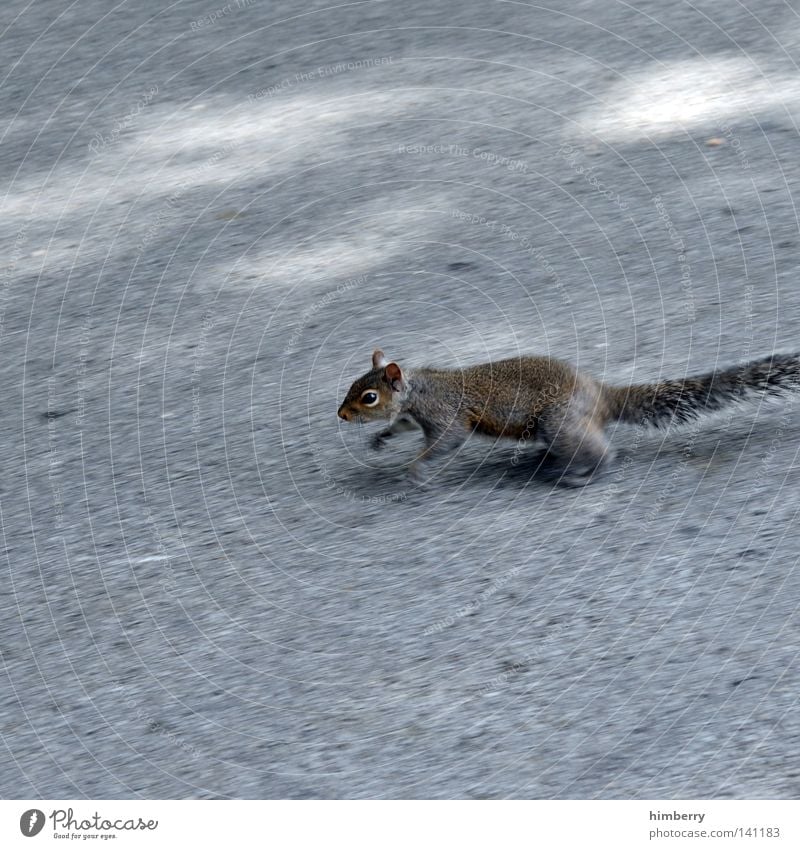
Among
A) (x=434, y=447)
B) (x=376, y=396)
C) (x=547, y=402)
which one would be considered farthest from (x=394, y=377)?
(x=547, y=402)

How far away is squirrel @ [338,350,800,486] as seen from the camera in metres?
3.53

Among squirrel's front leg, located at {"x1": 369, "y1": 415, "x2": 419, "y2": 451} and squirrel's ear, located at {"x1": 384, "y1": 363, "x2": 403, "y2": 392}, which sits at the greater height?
squirrel's ear, located at {"x1": 384, "y1": 363, "x2": 403, "y2": 392}

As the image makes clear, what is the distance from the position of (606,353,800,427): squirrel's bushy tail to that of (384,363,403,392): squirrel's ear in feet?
1.82

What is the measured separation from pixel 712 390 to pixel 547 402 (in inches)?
18.1

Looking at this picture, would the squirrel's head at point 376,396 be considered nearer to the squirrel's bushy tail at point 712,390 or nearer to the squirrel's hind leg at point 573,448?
the squirrel's hind leg at point 573,448

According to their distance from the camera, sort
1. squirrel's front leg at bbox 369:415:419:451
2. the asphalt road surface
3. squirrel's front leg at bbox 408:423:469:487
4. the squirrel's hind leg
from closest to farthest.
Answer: the asphalt road surface, the squirrel's hind leg, squirrel's front leg at bbox 408:423:469:487, squirrel's front leg at bbox 369:415:419:451

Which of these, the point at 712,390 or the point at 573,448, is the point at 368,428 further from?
the point at 712,390

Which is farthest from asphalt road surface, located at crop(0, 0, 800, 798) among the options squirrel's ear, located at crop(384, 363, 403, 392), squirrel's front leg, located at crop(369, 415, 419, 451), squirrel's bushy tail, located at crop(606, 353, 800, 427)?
squirrel's ear, located at crop(384, 363, 403, 392)

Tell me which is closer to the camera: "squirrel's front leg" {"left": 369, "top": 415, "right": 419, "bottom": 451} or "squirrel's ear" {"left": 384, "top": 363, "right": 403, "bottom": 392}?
"squirrel's ear" {"left": 384, "top": 363, "right": 403, "bottom": 392}

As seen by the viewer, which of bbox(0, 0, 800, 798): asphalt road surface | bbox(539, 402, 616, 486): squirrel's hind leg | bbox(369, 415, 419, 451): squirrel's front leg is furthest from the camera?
bbox(369, 415, 419, 451): squirrel's front leg

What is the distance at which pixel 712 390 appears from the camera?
361 cm

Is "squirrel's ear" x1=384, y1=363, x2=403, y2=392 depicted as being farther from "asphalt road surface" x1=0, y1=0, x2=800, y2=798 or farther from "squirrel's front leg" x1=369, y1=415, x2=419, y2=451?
"asphalt road surface" x1=0, y1=0, x2=800, y2=798

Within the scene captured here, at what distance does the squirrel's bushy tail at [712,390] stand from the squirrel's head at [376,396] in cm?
56

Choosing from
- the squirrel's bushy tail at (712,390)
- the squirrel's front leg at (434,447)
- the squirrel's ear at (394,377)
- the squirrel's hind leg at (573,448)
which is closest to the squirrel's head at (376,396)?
the squirrel's ear at (394,377)
